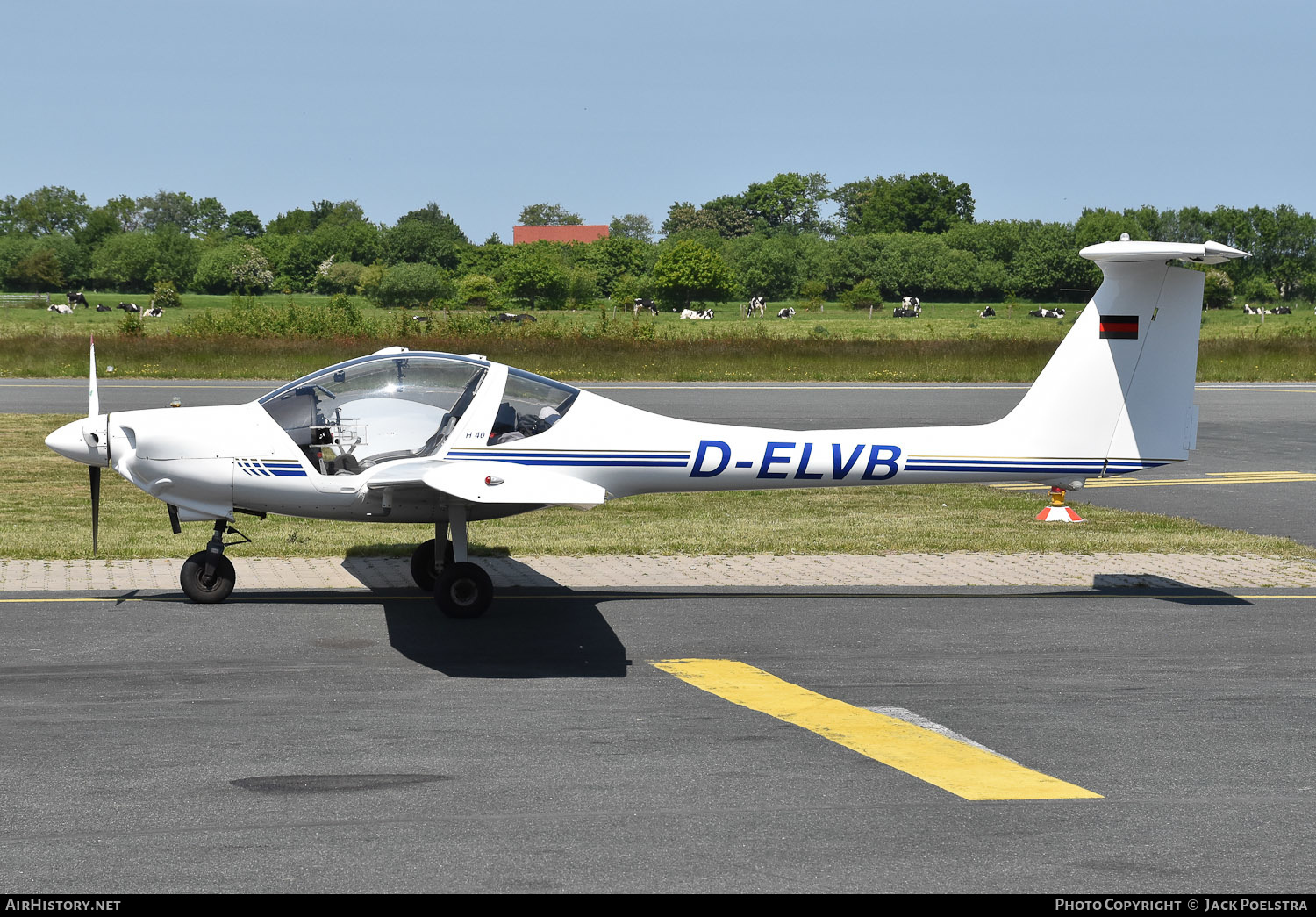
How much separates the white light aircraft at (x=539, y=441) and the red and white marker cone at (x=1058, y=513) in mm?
4755

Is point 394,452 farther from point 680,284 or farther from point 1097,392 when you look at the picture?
point 680,284

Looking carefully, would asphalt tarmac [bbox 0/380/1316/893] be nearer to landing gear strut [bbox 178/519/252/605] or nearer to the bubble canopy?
landing gear strut [bbox 178/519/252/605]

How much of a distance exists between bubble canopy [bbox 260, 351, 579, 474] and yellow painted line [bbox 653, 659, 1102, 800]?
9.27 feet

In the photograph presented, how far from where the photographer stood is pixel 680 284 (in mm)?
136875

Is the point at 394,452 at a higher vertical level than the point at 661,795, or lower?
higher

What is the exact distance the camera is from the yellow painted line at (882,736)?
6402mm

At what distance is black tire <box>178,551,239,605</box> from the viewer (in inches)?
417

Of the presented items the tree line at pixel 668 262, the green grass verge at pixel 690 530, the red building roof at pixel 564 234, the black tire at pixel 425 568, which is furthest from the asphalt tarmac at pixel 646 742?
the red building roof at pixel 564 234

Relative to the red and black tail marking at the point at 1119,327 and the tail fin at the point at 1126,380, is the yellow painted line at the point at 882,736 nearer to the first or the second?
the tail fin at the point at 1126,380

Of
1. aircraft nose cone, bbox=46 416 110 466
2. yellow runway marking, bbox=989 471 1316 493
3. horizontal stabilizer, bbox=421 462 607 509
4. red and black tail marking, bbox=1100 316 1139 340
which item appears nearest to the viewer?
horizontal stabilizer, bbox=421 462 607 509

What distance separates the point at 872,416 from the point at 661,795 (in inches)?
900

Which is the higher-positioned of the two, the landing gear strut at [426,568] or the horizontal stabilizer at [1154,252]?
the horizontal stabilizer at [1154,252]

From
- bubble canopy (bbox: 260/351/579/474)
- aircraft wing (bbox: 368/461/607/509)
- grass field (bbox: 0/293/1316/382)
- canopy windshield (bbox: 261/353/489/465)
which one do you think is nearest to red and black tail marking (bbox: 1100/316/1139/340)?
aircraft wing (bbox: 368/461/607/509)
